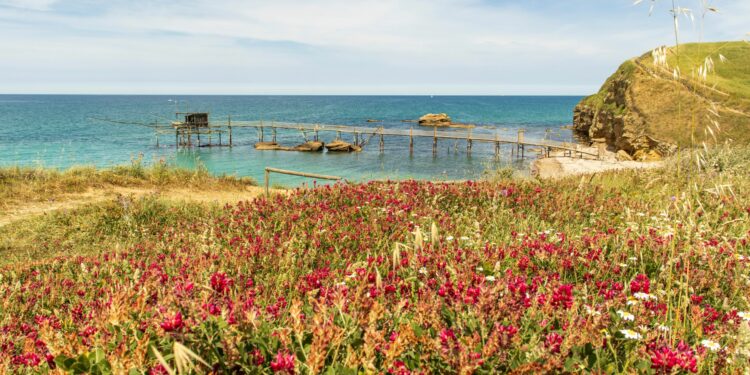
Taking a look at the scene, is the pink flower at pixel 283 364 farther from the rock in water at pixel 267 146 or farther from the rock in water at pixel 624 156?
the rock in water at pixel 267 146

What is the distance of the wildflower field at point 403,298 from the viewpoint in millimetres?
1818

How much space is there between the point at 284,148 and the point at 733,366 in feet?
163

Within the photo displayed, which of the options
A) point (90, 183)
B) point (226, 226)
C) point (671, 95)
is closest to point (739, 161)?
point (226, 226)

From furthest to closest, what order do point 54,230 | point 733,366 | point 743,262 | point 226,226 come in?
point 54,230
point 226,226
point 743,262
point 733,366

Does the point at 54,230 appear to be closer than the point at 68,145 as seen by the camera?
Yes

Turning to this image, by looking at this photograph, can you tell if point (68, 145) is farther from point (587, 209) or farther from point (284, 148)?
A: point (587, 209)

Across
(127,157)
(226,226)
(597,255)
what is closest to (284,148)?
(127,157)

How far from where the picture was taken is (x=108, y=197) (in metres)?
15.0

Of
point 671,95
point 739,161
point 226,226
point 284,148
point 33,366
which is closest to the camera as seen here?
point 33,366

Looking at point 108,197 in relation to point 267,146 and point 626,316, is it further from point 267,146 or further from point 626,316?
point 267,146

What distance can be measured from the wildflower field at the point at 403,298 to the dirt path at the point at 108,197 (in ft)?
23.2

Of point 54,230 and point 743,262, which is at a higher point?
point 743,262

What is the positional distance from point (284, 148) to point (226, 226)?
44.7 m

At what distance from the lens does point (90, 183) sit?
16.3 metres
